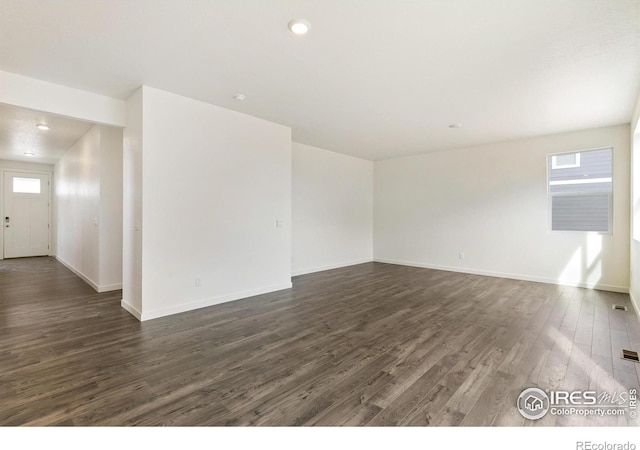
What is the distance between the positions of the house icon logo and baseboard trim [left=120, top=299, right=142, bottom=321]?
146 inches

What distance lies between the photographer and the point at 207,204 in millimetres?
4023

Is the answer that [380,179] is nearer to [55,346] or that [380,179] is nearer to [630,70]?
[630,70]

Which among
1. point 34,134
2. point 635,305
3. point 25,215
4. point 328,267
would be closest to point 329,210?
point 328,267

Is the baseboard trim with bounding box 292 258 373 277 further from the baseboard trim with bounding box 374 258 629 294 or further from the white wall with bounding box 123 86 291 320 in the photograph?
the white wall with bounding box 123 86 291 320

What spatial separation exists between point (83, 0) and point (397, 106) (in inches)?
131

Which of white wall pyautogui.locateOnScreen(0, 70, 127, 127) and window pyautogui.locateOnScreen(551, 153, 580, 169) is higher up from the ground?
white wall pyautogui.locateOnScreen(0, 70, 127, 127)

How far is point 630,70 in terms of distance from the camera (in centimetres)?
299

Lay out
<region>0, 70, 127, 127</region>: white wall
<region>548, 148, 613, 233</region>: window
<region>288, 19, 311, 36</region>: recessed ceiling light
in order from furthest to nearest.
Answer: <region>548, 148, 613, 233</region>: window, <region>0, 70, 127, 127</region>: white wall, <region>288, 19, 311, 36</region>: recessed ceiling light

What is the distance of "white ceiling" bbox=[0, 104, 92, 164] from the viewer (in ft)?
14.6

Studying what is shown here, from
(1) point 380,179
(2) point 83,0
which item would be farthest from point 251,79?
(1) point 380,179

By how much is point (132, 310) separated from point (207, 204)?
1.58m

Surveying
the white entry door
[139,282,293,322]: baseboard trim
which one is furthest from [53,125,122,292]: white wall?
the white entry door

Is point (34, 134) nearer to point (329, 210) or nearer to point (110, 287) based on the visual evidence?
point (110, 287)

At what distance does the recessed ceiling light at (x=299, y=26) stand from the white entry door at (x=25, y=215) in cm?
983
